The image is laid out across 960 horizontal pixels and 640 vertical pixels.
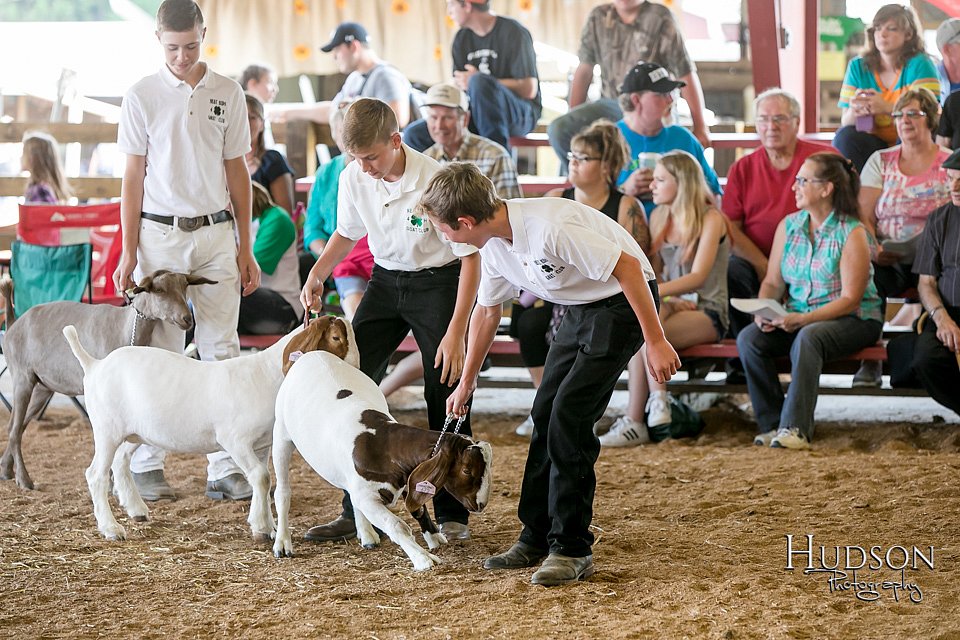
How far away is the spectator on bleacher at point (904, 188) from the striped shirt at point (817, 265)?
29 cm

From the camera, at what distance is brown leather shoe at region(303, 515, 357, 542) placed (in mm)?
4891

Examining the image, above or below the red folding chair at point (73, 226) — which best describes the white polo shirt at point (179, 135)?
above

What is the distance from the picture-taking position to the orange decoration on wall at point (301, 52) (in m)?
12.5

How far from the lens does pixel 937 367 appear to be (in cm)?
693

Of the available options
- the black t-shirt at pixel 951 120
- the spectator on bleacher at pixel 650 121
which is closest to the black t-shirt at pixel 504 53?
the spectator on bleacher at pixel 650 121

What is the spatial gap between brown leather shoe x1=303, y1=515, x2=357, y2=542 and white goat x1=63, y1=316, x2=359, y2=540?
6.8 inches

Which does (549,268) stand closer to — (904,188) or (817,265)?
(817,265)

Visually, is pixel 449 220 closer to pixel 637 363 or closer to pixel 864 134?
pixel 637 363

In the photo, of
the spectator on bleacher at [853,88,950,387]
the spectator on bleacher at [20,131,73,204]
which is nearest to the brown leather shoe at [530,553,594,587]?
the spectator on bleacher at [853,88,950,387]

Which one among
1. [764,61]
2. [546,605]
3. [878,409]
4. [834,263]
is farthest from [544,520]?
[764,61]

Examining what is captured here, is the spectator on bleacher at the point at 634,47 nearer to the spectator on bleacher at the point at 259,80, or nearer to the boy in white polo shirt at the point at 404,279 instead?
the spectator on bleacher at the point at 259,80

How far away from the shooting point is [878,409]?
8617 millimetres

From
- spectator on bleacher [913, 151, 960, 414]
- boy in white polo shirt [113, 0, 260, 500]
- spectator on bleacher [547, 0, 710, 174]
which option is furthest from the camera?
spectator on bleacher [547, 0, 710, 174]

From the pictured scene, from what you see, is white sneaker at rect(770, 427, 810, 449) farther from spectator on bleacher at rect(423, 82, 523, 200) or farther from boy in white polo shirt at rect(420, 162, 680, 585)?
boy in white polo shirt at rect(420, 162, 680, 585)
